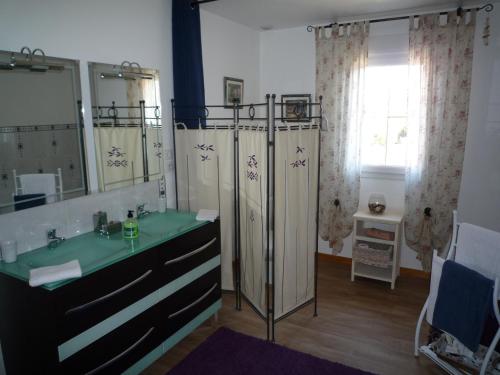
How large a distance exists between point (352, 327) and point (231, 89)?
2.49m

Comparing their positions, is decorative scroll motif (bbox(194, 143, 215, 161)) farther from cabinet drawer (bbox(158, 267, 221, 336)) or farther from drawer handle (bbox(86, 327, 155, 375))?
drawer handle (bbox(86, 327, 155, 375))

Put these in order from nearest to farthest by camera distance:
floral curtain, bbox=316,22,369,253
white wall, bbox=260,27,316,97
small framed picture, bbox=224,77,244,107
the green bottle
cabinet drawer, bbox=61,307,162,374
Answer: cabinet drawer, bbox=61,307,162,374 → the green bottle → floral curtain, bbox=316,22,369,253 → small framed picture, bbox=224,77,244,107 → white wall, bbox=260,27,316,97

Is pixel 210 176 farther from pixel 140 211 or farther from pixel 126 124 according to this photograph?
pixel 126 124

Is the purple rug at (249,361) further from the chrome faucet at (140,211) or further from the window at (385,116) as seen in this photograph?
the window at (385,116)

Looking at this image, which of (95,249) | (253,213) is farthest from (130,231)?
(253,213)

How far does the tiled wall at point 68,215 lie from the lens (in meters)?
2.06

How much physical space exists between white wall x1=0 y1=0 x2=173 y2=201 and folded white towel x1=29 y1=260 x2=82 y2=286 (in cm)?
80

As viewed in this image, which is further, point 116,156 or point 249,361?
point 116,156

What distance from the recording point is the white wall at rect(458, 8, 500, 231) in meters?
3.25

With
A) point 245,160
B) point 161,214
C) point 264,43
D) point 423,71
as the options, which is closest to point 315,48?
point 264,43

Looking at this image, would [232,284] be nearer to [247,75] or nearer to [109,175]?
[109,175]

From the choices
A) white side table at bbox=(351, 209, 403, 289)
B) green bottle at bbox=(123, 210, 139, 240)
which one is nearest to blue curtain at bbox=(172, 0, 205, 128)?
green bottle at bbox=(123, 210, 139, 240)

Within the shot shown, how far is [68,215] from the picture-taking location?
7.63ft

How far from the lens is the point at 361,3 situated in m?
3.19
